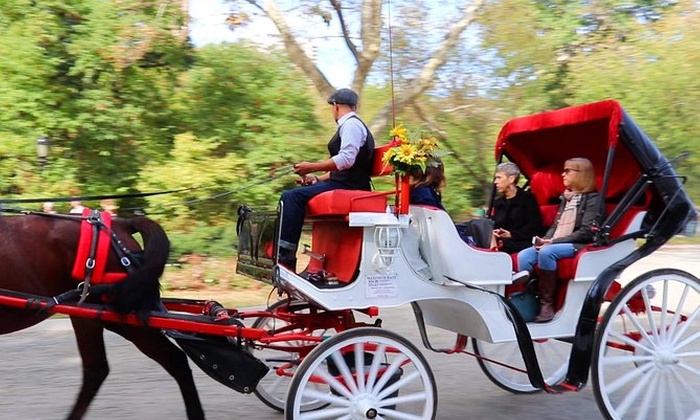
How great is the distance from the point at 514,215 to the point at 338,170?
1.37 meters

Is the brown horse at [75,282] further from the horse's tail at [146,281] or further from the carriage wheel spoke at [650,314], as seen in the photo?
the carriage wheel spoke at [650,314]

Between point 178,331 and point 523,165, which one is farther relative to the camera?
point 523,165

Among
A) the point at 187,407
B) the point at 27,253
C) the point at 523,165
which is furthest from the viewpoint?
Result: the point at 523,165

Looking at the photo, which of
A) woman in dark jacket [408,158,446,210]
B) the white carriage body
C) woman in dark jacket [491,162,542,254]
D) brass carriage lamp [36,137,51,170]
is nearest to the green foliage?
brass carriage lamp [36,137,51,170]

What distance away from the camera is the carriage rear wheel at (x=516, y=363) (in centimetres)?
529

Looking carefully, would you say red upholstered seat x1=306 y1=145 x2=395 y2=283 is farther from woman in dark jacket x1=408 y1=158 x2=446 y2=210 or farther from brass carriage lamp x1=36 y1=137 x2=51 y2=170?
brass carriage lamp x1=36 y1=137 x2=51 y2=170

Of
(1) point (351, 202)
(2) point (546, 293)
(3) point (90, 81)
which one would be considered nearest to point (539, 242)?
(2) point (546, 293)

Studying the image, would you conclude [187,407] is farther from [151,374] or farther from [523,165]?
[523,165]

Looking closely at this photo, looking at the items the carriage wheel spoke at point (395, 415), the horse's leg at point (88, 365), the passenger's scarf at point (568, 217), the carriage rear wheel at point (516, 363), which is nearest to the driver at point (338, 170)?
the carriage wheel spoke at point (395, 415)

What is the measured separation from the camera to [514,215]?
5.02 m

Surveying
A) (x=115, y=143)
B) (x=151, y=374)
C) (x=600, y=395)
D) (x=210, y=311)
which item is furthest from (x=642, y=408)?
(x=115, y=143)

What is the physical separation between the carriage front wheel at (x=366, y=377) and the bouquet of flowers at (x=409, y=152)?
2.77 feet

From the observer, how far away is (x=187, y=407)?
4270 mm

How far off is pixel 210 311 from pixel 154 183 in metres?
7.25
